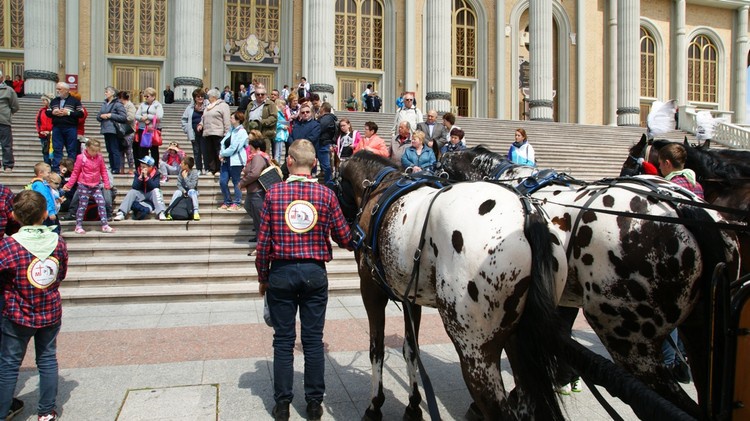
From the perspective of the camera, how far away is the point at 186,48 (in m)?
24.5

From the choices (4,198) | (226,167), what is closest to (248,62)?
(226,167)

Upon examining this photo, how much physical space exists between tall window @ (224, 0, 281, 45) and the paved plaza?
23.2m

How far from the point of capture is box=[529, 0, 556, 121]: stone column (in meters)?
29.2

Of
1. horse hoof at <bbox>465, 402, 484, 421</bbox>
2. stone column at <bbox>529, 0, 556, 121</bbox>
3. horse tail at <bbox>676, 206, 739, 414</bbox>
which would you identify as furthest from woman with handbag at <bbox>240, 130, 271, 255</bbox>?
stone column at <bbox>529, 0, 556, 121</bbox>

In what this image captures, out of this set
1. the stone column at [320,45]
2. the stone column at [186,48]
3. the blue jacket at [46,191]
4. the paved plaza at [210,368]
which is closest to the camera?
the paved plaza at [210,368]

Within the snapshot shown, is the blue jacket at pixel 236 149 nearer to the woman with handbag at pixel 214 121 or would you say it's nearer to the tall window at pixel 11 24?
the woman with handbag at pixel 214 121

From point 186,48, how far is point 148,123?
13503mm

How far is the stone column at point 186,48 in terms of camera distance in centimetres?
2430

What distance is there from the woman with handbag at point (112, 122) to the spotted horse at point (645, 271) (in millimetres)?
11107

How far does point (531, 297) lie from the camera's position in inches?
118

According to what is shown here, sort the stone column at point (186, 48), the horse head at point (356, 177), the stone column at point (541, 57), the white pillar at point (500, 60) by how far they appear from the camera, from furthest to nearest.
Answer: the white pillar at point (500, 60)
the stone column at point (541, 57)
the stone column at point (186, 48)
the horse head at point (356, 177)

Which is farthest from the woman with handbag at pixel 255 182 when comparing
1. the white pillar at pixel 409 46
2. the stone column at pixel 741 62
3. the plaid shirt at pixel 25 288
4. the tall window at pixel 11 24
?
the stone column at pixel 741 62

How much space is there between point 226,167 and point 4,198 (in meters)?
6.51

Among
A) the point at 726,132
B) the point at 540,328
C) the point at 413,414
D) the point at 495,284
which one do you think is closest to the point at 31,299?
the point at 413,414
